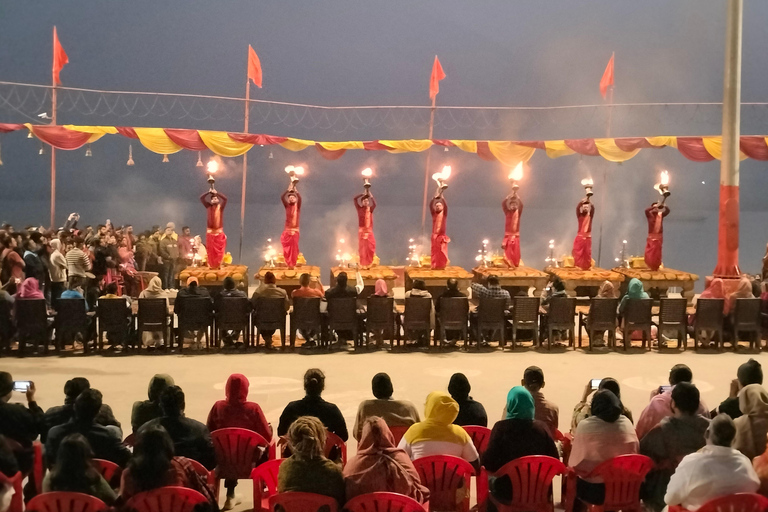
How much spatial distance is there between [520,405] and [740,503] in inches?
43.5

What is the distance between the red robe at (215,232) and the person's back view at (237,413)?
323 inches

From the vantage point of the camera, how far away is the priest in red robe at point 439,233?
1240 centimetres

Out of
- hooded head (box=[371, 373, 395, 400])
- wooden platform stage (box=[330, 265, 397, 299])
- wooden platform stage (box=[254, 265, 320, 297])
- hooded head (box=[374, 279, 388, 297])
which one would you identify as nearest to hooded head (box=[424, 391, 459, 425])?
hooded head (box=[371, 373, 395, 400])

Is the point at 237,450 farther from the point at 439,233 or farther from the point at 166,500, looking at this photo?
the point at 439,233

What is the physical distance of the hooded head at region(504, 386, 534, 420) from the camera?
12.2 feet

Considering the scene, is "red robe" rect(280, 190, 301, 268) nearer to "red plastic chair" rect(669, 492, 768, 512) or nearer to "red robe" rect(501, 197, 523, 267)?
"red robe" rect(501, 197, 523, 267)

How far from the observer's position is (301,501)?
310 centimetres

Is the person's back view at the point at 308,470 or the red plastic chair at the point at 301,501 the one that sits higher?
the person's back view at the point at 308,470

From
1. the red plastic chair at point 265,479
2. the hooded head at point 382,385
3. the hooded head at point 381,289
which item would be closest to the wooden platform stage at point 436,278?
the hooded head at point 381,289

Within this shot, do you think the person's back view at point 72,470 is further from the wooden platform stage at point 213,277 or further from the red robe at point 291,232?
the red robe at point 291,232

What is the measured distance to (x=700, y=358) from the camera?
912 centimetres

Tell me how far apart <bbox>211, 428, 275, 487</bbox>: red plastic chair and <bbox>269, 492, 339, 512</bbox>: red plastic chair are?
3.48 ft

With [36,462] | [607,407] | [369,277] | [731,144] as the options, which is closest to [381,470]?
[607,407]

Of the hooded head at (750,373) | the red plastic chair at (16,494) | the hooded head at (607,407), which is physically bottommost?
the red plastic chair at (16,494)
